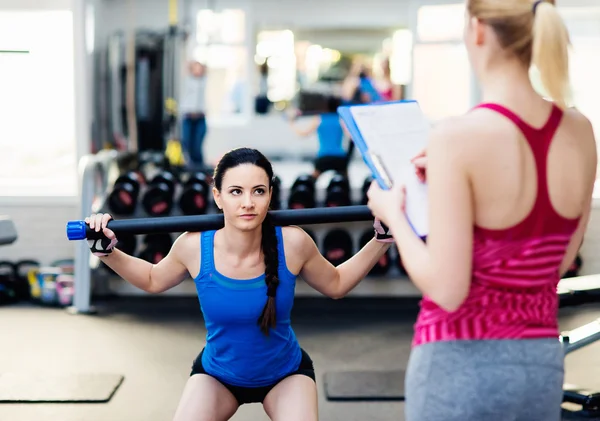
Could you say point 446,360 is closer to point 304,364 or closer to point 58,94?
point 304,364

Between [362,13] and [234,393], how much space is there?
8.75 m

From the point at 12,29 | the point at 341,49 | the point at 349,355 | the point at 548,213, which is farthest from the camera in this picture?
the point at 341,49

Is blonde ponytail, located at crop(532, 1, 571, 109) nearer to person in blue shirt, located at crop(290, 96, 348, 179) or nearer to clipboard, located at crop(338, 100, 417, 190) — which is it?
clipboard, located at crop(338, 100, 417, 190)

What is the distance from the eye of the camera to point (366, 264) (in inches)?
80.7

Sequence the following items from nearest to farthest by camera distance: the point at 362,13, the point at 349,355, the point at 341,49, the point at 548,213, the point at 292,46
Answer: the point at 548,213 → the point at 349,355 → the point at 362,13 → the point at 292,46 → the point at 341,49

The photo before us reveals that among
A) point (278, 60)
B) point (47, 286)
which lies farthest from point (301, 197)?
point (278, 60)

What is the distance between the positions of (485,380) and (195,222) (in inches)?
38.3

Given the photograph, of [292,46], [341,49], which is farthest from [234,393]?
[341,49]

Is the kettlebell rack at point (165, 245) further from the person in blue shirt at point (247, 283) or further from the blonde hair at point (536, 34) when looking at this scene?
the blonde hair at point (536, 34)

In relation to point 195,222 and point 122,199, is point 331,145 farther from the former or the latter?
point 195,222

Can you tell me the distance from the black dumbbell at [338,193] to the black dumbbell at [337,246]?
0.18 metres

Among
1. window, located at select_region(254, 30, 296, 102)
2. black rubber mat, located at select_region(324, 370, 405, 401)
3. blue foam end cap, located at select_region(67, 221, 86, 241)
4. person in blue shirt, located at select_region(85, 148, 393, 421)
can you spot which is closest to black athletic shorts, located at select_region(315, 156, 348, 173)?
black rubber mat, located at select_region(324, 370, 405, 401)

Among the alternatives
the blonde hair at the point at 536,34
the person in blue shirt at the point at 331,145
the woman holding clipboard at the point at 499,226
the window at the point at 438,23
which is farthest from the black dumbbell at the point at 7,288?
the blonde hair at the point at 536,34

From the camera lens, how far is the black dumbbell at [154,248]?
483 centimetres
